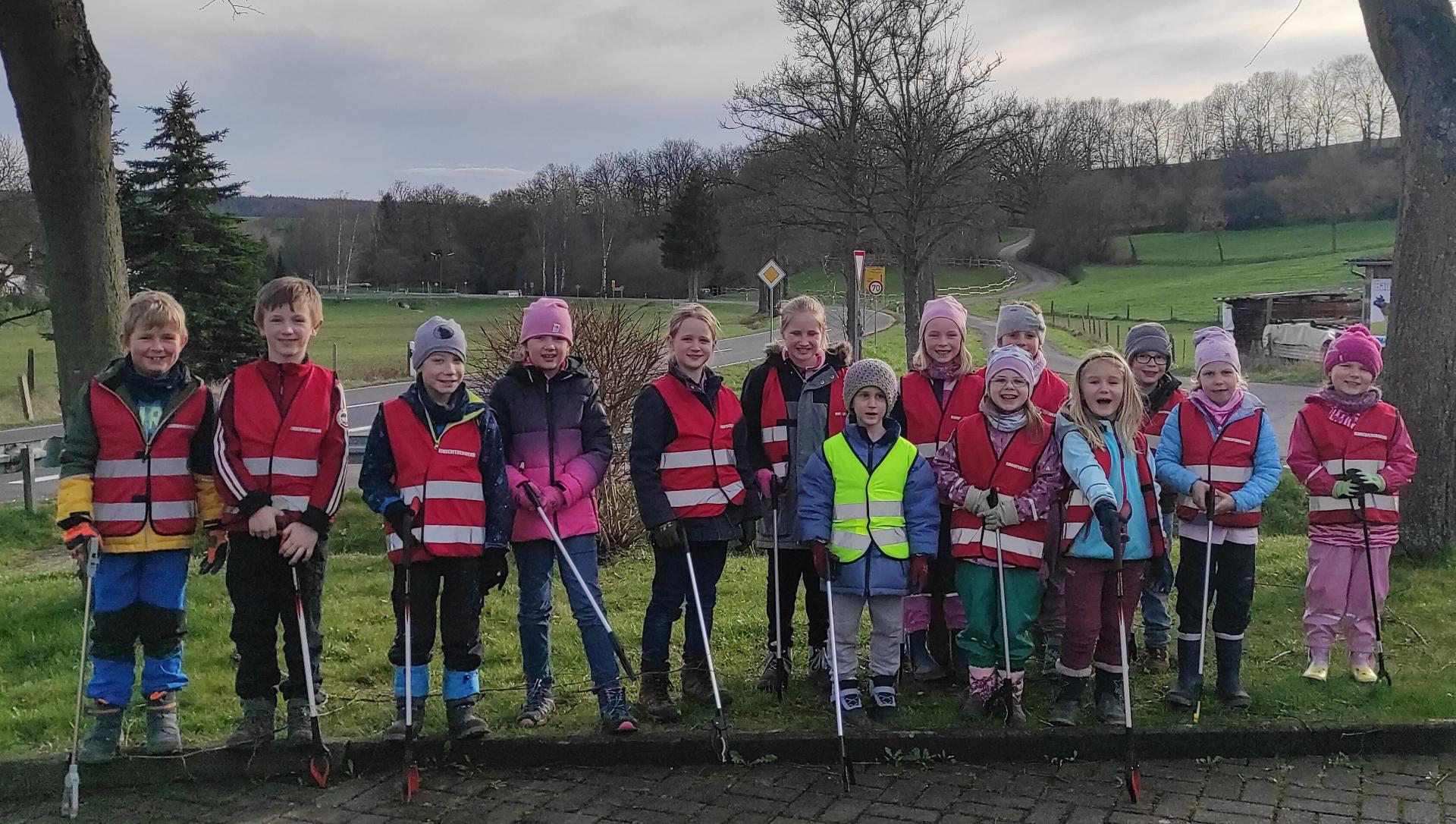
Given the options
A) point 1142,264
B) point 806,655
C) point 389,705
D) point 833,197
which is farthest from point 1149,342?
point 1142,264

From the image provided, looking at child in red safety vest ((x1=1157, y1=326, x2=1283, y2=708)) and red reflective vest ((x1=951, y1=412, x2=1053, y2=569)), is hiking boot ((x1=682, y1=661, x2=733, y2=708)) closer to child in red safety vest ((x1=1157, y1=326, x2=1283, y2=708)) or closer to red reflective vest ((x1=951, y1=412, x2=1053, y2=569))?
red reflective vest ((x1=951, y1=412, x2=1053, y2=569))

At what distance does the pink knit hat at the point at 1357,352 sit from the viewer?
537cm

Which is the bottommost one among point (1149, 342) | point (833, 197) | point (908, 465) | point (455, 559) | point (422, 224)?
point (455, 559)

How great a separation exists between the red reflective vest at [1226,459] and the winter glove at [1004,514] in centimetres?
103

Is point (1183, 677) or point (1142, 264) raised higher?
point (1142, 264)

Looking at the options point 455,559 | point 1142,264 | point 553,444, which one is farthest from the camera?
point 1142,264

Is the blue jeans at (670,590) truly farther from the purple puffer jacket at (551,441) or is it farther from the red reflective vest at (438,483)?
the red reflective vest at (438,483)

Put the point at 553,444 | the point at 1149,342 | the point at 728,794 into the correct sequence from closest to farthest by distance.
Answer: the point at 728,794 → the point at 553,444 → the point at 1149,342

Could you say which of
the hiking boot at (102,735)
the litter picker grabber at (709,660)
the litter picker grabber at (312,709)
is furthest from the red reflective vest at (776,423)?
the hiking boot at (102,735)

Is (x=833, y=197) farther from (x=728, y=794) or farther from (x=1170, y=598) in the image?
(x=728, y=794)

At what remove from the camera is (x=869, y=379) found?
4.83 meters

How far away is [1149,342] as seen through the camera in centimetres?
577

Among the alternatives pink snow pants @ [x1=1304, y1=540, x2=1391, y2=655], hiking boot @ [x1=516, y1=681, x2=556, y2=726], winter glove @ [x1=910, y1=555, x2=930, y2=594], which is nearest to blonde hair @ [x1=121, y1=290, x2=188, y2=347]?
hiking boot @ [x1=516, y1=681, x2=556, y2=726]

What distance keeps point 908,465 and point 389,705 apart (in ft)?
9.17
